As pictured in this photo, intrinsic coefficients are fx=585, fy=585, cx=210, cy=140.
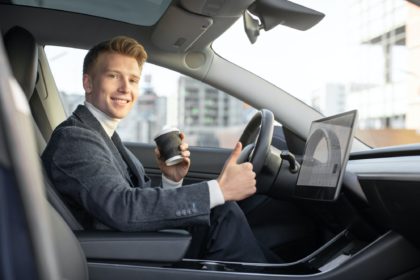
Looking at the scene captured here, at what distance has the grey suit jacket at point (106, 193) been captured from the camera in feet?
5.23

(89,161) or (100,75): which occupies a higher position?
(100,75)

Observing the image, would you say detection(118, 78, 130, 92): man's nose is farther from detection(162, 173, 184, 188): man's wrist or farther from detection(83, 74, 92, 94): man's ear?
detection(162, 173, 184, 188): man's wrist

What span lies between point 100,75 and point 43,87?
709mm

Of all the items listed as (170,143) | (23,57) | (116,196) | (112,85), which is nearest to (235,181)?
(170,143)

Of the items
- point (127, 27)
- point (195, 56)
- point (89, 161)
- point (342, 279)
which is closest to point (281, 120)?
point (195, 56)

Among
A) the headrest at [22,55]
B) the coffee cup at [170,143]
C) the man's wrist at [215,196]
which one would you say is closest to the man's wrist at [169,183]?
the coffee cup at [170,143]

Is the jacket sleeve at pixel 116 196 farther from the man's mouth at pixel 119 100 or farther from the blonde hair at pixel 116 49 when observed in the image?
the blonde hair at pixel 116 49

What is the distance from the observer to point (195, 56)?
8.96 ft

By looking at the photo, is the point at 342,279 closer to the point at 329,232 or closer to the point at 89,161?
the point at 329,232

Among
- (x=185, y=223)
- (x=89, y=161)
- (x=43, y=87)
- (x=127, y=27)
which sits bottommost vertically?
(x=185, y=223)

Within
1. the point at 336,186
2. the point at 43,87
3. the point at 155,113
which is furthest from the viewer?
the point at 155,113

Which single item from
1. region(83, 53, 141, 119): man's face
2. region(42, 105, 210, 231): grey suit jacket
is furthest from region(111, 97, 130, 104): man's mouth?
region(42, 105, 210, 231): grey suit jacket

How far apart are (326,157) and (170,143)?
1.73 ft

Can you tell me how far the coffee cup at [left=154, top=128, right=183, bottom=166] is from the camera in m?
1.73
